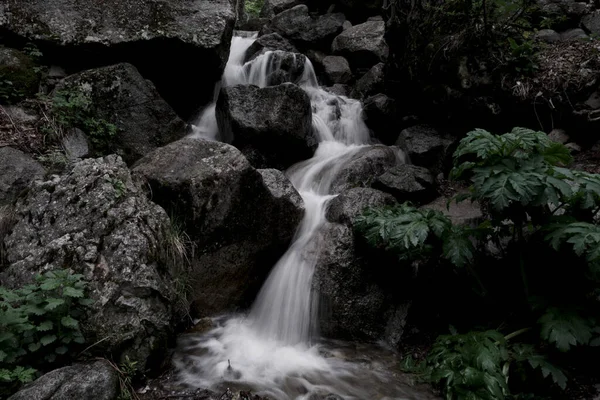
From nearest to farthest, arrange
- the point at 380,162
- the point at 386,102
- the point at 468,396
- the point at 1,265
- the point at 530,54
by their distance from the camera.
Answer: the point at 468,396 → the point at 1,265 → the point at 530,54 → the point at 380,162 → the point at 386,102

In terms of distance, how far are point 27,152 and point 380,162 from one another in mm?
4953

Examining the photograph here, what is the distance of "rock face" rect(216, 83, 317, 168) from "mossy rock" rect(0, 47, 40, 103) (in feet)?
8.98

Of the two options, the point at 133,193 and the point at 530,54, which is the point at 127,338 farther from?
the point at 530,54

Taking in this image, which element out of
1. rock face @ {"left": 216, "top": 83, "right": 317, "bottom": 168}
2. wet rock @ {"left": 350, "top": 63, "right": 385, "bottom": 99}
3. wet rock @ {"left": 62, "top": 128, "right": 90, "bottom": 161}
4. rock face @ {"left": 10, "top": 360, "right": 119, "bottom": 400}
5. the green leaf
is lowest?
rock face @ {"left": 10, "top": 360, "right": 119, "bottom": 400}

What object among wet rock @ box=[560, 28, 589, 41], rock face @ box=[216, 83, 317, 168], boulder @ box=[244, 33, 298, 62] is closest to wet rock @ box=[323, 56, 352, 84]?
boulder @ box=[244, 33, 298, 62]

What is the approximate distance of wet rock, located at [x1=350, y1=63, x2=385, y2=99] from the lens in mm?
9070

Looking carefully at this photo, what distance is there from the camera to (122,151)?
224 inches

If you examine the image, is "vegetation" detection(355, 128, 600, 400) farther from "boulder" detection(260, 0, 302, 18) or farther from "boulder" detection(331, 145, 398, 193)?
"boulder" detection(260, 0, 302, 18)

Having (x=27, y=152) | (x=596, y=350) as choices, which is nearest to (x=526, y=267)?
(x=596, y=350)

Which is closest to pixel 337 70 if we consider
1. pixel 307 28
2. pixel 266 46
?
pixel 266 46

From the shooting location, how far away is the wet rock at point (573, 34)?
6.00 metres

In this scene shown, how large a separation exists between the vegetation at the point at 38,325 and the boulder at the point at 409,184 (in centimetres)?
396

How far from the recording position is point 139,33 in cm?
657

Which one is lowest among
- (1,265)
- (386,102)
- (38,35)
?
(1,265)
